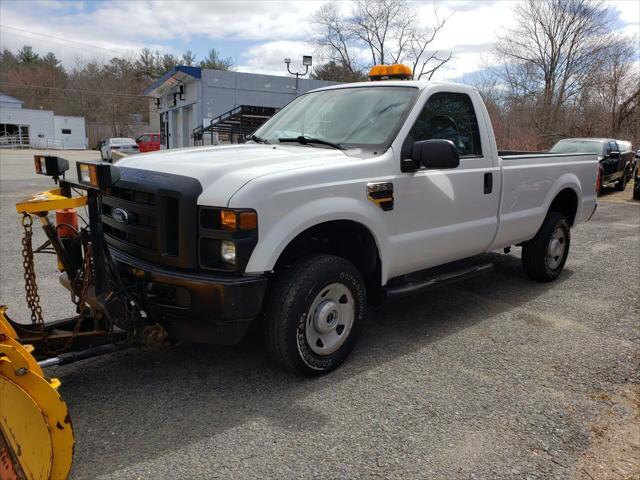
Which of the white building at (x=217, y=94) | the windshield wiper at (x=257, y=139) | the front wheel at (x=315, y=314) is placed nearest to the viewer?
the front wheel at (x=315, y=314)

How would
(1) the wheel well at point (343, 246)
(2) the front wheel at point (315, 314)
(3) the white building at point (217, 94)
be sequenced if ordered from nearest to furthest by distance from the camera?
(2) the front wheel at point (315, 314), (1) the wheel well at point (343, 246), (3) the white building at point (217, 94)

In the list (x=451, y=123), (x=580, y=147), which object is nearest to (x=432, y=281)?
(x=451, y=123)

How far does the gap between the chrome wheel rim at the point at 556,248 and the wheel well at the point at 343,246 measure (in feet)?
9.46

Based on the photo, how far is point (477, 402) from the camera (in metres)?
3.29

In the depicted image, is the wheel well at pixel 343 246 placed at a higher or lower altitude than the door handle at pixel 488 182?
lower

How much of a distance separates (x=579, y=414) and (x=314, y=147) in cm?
253

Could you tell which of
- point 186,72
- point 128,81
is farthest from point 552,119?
point 128,81

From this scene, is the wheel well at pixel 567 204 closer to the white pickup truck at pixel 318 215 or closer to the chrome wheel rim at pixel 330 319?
the white pickup truck at pixel 318 215

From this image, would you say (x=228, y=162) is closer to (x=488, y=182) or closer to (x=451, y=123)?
(x=451, y=123)

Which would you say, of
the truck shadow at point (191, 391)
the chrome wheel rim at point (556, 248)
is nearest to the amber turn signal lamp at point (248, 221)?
the truck shadow at point (191, 391)

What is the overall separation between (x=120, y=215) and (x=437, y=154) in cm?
217

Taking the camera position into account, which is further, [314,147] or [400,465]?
[314,147]

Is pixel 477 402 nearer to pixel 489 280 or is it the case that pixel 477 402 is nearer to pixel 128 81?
pixel 489 280

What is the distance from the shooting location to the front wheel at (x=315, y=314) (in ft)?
10.6
